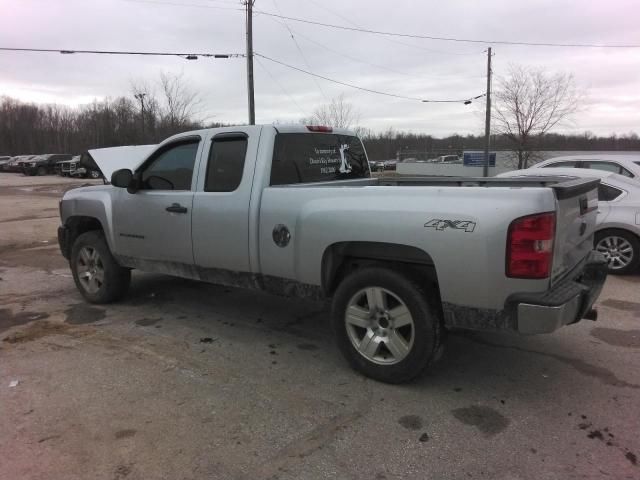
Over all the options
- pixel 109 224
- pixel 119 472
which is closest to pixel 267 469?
pixel 119 472

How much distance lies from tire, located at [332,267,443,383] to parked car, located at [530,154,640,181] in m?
6.38

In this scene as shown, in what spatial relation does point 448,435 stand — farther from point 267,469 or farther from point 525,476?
point 267,469

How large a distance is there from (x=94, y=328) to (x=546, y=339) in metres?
4.40

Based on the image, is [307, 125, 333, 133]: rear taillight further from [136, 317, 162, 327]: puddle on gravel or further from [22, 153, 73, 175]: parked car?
[22, 153, 73, 175]: parked car

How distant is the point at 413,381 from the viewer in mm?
3859

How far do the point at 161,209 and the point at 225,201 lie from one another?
3.03 feet

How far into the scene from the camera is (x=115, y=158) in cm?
682

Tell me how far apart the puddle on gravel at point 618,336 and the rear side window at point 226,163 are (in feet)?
12.1

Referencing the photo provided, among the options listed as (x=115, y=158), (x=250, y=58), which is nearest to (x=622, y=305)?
(x=115, y=158)

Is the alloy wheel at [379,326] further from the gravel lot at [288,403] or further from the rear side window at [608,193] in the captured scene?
the rear side window at [608,193]

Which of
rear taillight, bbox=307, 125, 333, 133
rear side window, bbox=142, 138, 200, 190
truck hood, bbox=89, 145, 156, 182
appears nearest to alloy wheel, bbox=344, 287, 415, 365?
rear taillight, bbox=307, 125, 333, 133

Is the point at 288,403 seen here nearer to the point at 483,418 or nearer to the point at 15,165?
the point at 483,418

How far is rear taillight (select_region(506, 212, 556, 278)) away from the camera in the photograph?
3.17 m

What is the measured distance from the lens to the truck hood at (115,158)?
667 centimetres
